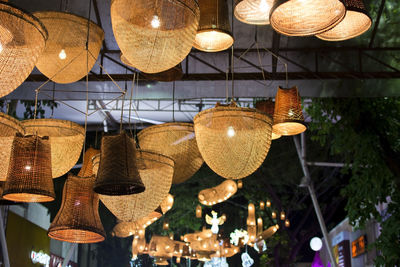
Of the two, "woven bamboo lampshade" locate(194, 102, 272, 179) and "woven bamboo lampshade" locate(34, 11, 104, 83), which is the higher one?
"woven bamboo lampshade" locate(34, 11, 104, 83)

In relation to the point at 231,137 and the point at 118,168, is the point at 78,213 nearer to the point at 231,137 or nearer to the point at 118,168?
the point at 118,168

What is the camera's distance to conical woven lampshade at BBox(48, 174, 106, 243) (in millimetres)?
2879

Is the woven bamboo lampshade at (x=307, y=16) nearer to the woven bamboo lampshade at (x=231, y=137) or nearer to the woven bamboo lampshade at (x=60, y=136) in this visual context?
the woven bamboo lampshade at (x=231, y=137)

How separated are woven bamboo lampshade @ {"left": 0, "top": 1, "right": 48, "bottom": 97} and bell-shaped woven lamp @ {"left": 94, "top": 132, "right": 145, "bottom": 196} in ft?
2.08

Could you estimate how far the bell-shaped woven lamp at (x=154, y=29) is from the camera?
226 centimetres

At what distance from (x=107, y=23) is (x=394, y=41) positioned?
3.14 metres

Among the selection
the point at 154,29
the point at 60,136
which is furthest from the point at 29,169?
the point at 154,29

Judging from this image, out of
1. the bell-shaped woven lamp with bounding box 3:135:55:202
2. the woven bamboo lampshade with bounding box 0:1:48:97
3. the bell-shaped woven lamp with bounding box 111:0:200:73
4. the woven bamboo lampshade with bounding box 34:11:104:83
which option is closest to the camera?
the woven bamboo lampshade with bounding box 0:1:48:97

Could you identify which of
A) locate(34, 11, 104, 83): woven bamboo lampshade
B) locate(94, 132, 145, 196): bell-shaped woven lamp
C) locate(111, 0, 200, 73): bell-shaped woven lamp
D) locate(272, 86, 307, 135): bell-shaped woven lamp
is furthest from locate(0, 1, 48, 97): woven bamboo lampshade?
locate(272, 86, 307, 135): bell-shaped woven lamp

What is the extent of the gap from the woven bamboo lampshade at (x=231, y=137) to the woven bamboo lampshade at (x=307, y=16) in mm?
679

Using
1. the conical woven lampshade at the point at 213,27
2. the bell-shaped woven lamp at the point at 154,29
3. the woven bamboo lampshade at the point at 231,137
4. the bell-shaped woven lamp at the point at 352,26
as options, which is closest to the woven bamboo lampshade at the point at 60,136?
the woven bamboo lampshade at the point at 231,137

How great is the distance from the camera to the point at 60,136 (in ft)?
10.8

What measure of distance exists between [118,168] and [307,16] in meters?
1.13

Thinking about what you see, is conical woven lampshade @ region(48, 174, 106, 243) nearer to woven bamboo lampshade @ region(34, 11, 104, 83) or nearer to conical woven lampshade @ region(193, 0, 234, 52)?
woven bamboo lampshade @ region(34, 11, 104, 83)
